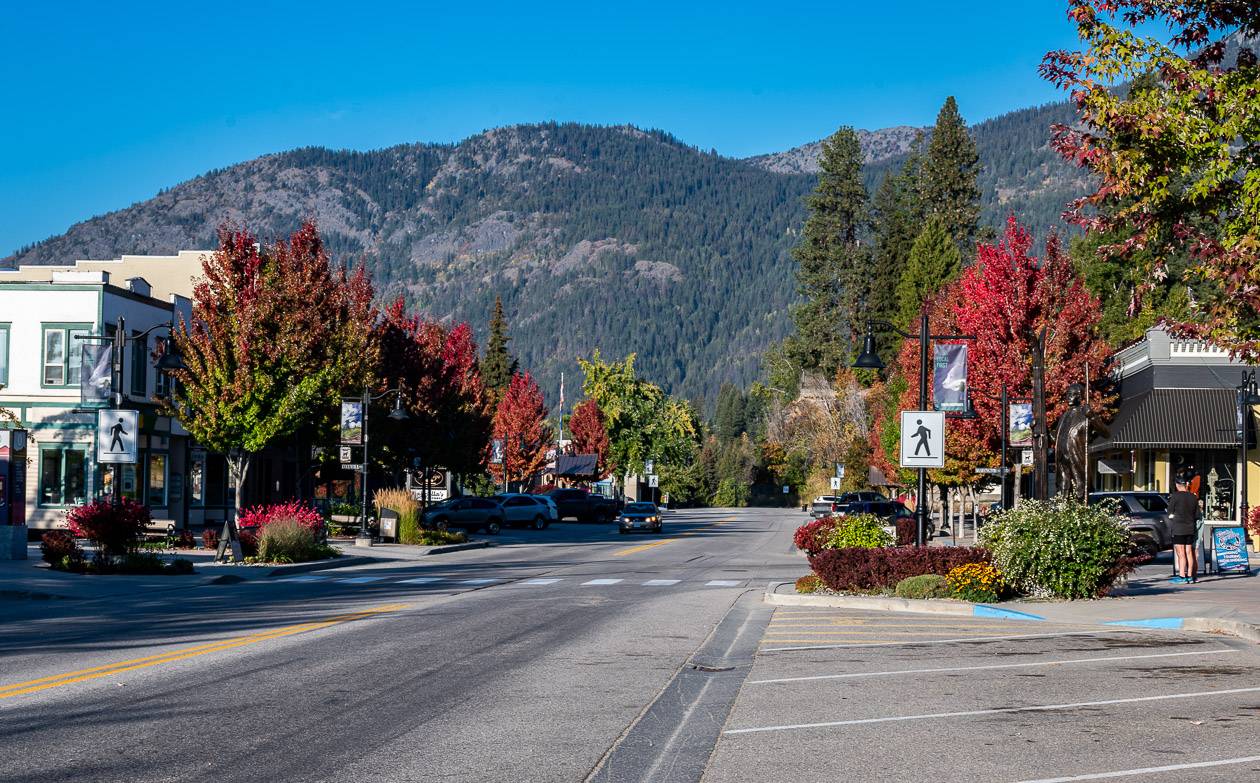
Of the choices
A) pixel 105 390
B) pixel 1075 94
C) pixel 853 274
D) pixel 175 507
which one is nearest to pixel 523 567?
pixel 105 390

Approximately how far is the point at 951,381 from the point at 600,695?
18819mm

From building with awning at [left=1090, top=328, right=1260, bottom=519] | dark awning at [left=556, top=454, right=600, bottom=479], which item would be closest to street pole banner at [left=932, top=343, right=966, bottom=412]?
building with awning at [left=1090, top=328, right=1260, bottom=519]

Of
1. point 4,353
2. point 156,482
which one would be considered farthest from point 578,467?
point 4,353

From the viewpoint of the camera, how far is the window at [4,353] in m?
46.1

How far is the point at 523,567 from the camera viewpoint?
108 ft

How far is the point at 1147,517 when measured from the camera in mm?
34438

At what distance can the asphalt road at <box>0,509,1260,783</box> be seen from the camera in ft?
29.0

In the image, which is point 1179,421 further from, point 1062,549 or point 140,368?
point 140,368

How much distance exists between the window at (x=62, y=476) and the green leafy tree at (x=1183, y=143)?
39.0 meters

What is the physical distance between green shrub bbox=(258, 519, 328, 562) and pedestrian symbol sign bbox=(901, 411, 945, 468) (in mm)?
15790

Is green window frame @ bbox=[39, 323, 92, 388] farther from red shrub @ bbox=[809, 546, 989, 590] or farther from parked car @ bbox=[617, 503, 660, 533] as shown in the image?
red shrub @ bbox=[809, 546, 989, 590]

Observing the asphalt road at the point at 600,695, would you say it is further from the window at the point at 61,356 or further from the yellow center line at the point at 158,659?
the window at the point at 61,356

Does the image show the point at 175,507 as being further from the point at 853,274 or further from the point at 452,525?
the point at 853,274

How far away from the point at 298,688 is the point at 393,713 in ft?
5.56
